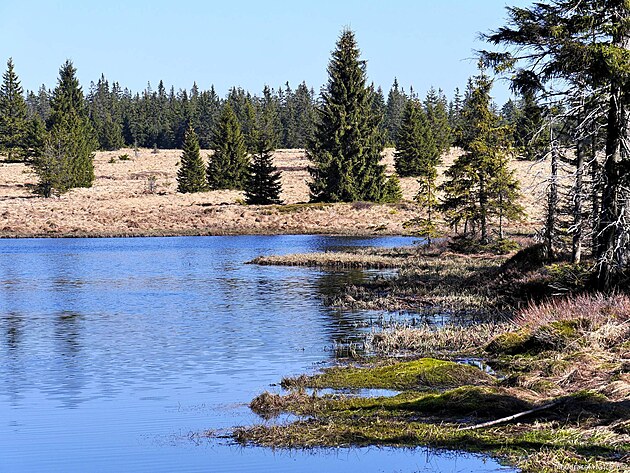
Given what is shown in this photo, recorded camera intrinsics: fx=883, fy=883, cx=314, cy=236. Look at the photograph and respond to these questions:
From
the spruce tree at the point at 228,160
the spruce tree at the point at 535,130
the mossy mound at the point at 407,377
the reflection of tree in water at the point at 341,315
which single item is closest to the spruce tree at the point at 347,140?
the spruce tree at the point at 228,160

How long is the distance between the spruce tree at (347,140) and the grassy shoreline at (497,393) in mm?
54231

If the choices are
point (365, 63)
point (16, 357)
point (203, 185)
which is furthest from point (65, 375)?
point (203, 185)

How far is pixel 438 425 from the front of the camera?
39.2 feet

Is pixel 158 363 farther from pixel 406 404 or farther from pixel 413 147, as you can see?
pixel 413 147

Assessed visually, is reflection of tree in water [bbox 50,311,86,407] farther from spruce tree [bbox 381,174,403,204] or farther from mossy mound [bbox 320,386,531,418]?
spruce tree [bbox 381,174,403,204]

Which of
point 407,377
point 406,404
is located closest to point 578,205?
point 407,377

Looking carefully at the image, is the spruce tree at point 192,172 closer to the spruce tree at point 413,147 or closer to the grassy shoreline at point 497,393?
the spruce tree at point 413,147

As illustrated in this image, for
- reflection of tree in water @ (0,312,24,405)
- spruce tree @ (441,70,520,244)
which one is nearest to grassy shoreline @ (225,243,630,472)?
reflection of tree in water @ (0,312,24,405)

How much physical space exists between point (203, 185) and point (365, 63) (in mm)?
22169

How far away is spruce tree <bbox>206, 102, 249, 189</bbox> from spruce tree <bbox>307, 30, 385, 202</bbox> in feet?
46.2

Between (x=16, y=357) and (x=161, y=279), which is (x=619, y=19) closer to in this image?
(x=16, y=357)

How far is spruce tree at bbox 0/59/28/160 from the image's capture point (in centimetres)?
12131

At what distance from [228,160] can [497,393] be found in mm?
81987

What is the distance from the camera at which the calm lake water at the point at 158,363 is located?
37.2 feet
